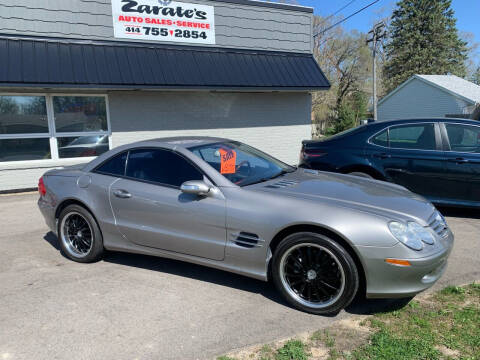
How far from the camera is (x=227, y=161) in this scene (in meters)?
4.02

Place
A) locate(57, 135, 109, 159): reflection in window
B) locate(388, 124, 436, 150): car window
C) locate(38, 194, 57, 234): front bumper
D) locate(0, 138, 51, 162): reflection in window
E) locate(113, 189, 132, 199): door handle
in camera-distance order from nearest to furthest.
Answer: locate(113, 189, 132, 199): door handle < locate(38, 194, 57, 234): front bumper < locate(388, 124, 436, 150): car window < locate(0, 138, 51, 162): reflection in window < locate(57, 135, 109, 159): reflection in window

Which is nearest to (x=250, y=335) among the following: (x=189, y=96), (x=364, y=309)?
(x=364, y=309)

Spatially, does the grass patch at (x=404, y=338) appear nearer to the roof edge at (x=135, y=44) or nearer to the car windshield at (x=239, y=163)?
the car windshield at (x=239, y=163)

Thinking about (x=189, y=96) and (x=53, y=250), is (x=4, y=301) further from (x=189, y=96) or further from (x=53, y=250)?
(x=189, y=96)

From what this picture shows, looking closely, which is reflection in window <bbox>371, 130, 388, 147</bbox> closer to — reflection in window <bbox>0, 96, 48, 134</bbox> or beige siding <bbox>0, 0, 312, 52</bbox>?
beige siding <bbox>0, 0, 312, 52</bbox>

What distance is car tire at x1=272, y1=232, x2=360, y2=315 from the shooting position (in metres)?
3.06

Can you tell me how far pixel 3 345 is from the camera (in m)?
2.91

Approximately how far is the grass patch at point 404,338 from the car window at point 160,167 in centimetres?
182

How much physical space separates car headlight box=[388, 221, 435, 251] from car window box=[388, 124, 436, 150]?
10.6ft

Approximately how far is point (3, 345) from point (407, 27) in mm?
46895

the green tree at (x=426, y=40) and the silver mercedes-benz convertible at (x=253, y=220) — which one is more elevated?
the green tree at (x=426, y=40)

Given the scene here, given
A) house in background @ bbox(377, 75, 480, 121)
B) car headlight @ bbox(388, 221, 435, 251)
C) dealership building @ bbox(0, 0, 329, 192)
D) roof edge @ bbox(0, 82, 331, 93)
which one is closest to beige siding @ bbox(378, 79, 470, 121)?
house in background @ bbox(377, 75, 480, 121)

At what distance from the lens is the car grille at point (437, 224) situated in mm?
3291

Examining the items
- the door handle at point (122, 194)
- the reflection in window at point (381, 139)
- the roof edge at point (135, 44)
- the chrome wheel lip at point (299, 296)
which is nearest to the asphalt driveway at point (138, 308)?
the chrome wheel lip at point (299, 296)
